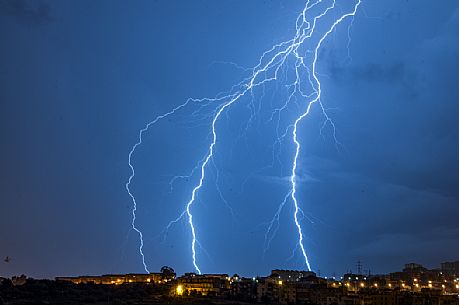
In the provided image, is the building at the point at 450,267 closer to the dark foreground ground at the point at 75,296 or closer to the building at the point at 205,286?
the building at the point at 205,286

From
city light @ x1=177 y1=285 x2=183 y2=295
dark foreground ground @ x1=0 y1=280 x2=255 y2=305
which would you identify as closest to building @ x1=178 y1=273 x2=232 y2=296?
city light @ x1=177 y1=285 x2=183 y2=295

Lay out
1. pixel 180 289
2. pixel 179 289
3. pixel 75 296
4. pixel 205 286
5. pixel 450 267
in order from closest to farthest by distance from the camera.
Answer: pixel 75 296 < pixel 179 289 < pixel 180 289 < pixel 205 286 < pixel 450 267

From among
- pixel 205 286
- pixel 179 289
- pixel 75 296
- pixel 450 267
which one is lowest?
pixel 75 296

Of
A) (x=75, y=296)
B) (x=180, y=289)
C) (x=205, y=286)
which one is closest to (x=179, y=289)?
(x=180, y=289)

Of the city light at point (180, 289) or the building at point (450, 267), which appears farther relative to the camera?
the building at point (450, 267)

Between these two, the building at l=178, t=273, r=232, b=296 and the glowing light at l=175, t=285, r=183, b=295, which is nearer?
the glowing light at l=175, t=285, r=183, b=295

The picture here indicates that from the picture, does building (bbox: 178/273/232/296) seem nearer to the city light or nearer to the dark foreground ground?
the city light

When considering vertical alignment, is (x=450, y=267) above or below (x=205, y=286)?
above

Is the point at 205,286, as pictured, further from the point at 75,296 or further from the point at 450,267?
the point at 450,267

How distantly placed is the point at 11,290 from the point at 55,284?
5.81 m

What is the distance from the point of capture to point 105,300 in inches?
1022

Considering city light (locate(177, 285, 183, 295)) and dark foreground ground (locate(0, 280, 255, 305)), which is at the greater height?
city light (locate(177, 285, 183, 295))

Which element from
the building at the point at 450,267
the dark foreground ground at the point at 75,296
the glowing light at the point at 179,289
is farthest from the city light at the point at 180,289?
the building at the point at 450,267

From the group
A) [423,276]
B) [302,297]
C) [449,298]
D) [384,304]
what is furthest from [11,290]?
[423,276]
